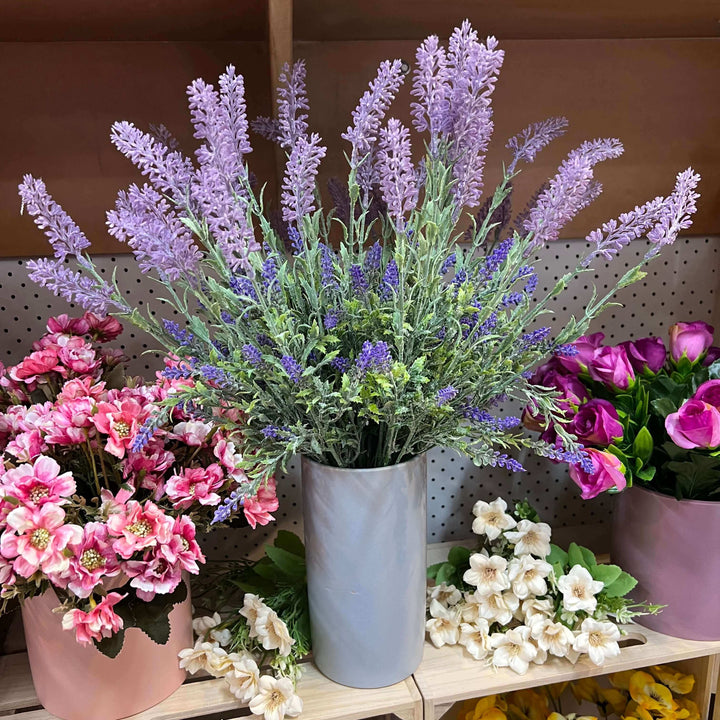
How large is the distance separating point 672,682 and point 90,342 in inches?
41.6

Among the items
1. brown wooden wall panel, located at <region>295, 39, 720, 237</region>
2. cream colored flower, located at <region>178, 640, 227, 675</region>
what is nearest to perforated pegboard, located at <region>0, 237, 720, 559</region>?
brown wooden wall panel, located at <region>295, 39, 720, 237</region>

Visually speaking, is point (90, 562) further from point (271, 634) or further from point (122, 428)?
point (271, 634)

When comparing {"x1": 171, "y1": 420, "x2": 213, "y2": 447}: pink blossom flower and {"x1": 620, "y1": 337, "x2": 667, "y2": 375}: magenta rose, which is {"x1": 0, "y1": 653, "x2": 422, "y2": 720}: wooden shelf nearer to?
{"x1": 171, "y1": 420, "x2": 213, "y2": 447}: pink blossom flower

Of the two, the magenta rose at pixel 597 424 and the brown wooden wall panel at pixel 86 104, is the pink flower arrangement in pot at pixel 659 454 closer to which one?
the magenta rose at pixel 597 424

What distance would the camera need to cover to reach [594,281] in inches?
46.9

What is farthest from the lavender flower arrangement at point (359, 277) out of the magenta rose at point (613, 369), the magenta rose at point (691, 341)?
the magenta rose at point (691, 341)

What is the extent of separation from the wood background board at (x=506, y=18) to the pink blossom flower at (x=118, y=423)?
21.9 inches

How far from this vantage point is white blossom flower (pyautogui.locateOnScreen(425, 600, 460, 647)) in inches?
37.2

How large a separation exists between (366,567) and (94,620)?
0.31m

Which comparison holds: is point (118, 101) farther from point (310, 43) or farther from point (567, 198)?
point (567, 198)

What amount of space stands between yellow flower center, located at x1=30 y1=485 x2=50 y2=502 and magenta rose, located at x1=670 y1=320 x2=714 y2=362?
895mm

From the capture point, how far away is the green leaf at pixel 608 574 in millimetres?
944

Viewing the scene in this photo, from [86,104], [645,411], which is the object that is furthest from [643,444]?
[86,104]

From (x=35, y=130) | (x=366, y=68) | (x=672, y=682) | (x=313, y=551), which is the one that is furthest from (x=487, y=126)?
(x=672, y=682)
